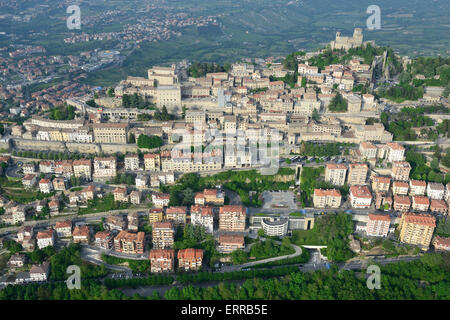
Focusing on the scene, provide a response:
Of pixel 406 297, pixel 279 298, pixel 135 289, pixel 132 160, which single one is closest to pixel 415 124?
pixel 406 297

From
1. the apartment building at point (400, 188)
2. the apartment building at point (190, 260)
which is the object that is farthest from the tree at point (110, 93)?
the apartment building at point (400, 188)

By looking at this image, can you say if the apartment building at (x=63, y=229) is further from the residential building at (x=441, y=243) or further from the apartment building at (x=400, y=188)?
the residential building at (x=441, y=243)

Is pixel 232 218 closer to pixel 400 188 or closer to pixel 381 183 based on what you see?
pixel 381 183

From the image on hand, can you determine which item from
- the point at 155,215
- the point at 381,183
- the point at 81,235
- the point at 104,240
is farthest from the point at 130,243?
the point at 381,183

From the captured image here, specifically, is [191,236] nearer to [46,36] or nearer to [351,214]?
[351,214]

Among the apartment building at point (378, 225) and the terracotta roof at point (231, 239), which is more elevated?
the apartment building at point (378, 225)

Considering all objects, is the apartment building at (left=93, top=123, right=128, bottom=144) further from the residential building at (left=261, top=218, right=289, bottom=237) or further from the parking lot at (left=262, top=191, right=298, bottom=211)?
the residential building at (left=261, top=218, right=289, bottom=237)
